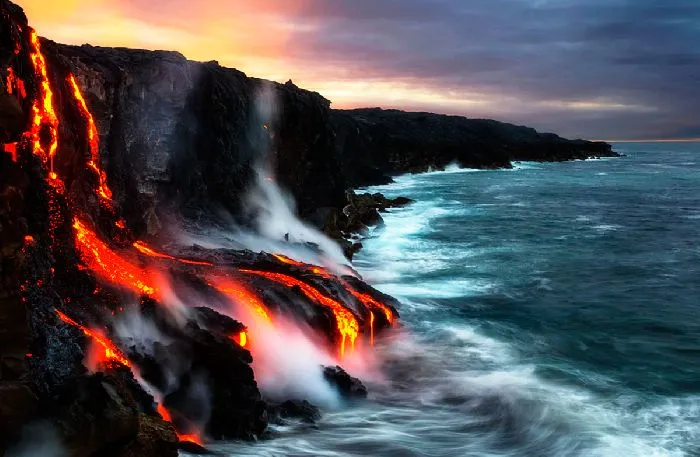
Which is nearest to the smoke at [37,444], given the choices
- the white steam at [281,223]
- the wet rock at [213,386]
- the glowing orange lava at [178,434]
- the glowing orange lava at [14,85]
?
the glowing orange lava at [178,434]

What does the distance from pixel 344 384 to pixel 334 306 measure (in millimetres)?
3058

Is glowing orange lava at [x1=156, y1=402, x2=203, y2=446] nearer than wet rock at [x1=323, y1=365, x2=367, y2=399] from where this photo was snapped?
Yes

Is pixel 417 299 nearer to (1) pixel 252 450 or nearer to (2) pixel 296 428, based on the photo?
(2) pixel 296 428

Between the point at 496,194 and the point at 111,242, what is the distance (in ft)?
191

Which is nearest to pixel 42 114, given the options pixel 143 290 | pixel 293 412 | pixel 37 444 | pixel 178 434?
pixel 143 290

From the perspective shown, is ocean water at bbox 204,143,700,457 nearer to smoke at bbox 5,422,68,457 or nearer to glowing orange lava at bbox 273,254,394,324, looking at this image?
glowing orange lava at bbox 273,254,394,324

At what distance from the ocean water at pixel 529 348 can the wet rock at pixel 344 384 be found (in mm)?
415

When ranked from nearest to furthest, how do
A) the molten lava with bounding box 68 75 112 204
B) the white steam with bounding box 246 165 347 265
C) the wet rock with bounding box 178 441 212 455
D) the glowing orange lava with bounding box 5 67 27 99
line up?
the glowing orange lava with bounding box 5 67 27 99 < the wet rock with bounding box 178 441 212 455 < the molten lava with bounding box 68 75 112 204 < the white steam with bounding box 246 165 347 265

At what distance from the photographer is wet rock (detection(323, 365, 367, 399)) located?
14.7m

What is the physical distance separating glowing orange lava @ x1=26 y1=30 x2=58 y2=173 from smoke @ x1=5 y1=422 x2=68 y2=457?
5440 mm

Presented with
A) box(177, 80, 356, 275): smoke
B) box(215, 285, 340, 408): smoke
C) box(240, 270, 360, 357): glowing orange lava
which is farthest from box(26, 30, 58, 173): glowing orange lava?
box(177, 80, 356, 275): smoke

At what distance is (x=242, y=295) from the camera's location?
16016mm

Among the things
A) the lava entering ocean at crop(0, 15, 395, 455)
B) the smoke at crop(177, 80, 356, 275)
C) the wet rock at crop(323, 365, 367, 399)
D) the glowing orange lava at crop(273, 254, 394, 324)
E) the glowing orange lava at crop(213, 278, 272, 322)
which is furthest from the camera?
the smoke at crop(177, 80, 356, 275)

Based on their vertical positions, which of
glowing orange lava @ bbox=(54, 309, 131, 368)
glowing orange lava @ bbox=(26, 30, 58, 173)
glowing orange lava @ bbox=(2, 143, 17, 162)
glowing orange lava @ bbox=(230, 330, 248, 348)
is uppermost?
glowing orange lava @ bbox=(26, 30, 58, 173)
